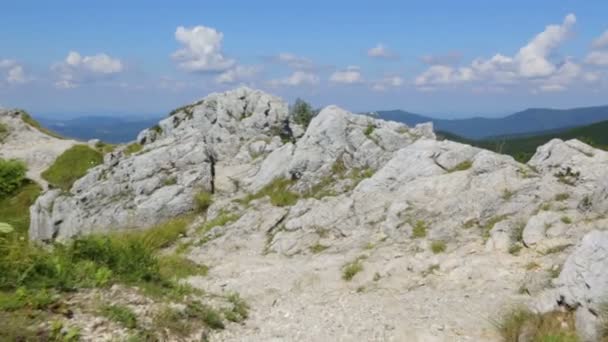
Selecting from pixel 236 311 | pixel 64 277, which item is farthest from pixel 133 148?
pixel 64 277

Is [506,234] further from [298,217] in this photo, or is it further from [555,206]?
[298,217]

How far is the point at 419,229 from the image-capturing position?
25.0 metres

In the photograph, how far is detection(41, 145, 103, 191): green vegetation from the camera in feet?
174

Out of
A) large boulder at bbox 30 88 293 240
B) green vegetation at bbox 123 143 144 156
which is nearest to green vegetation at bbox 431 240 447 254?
large boulder at bbox 30 88 293 240

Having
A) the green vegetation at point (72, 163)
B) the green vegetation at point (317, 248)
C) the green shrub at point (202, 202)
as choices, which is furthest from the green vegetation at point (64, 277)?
the green vegetation at point (72, 163)

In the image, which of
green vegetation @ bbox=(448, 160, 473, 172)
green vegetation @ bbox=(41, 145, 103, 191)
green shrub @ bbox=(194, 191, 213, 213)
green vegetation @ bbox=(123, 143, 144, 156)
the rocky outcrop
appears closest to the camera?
green vegetation @ bbox=(448, 160, 473, 172)

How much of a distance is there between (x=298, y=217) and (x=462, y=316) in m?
16.2

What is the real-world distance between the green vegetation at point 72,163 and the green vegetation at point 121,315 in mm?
43909

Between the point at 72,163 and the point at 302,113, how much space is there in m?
27.1

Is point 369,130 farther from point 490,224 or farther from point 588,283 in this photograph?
point 588,283

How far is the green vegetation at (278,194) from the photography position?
3374cm

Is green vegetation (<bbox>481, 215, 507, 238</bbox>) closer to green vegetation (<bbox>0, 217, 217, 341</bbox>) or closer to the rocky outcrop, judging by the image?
green vegetation (<bbox>0, 217, 217, 341</bbox>)

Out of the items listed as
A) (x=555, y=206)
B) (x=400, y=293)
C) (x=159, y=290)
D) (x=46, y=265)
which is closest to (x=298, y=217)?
(x=400, y=293)

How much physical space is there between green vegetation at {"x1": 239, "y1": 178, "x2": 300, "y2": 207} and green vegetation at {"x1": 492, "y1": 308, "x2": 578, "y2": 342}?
2098cm
